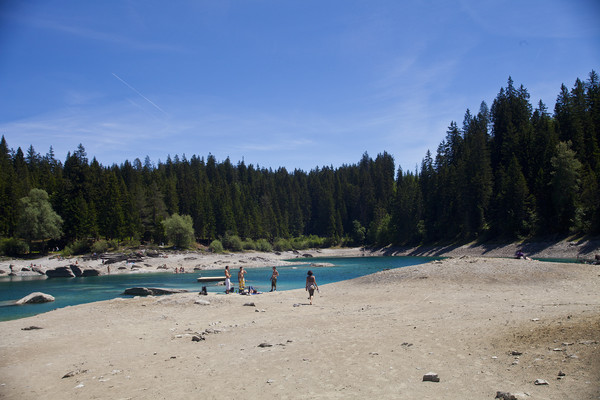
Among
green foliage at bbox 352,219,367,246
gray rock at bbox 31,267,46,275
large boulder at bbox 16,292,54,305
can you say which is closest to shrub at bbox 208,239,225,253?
gray rock at bbox 31,267,46,275

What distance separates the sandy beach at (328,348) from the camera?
7.50m

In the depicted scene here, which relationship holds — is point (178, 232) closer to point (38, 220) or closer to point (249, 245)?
point (249, 245)

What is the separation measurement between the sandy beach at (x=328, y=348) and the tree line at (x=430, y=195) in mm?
55937

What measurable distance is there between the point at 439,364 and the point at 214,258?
259 ft

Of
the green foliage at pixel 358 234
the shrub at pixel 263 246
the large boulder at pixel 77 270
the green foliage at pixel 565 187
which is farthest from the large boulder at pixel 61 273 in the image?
the green foliage at pixel 358 234

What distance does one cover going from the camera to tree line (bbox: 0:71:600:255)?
70.2m

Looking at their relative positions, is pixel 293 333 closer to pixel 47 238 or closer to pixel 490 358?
pixel 490 358

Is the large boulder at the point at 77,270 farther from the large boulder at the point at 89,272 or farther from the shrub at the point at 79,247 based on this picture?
the shrub at the point at 79,247

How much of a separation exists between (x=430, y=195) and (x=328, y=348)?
100732 millimetres

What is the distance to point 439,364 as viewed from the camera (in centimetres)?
849

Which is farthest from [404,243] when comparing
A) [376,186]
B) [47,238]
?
[47,238]

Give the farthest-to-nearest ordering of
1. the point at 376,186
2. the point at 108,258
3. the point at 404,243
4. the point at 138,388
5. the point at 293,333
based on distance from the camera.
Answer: the point at 376,186
the point at 404,243
the point at 108,258
the point at 293,333
the point at 138,388

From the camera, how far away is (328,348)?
35.1 feet

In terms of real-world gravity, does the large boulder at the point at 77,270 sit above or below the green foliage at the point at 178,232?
below
